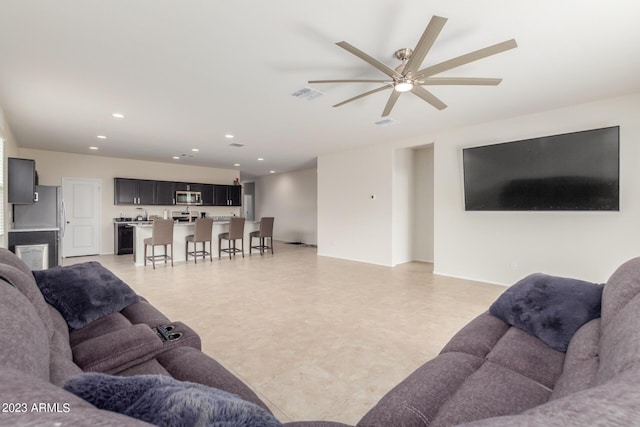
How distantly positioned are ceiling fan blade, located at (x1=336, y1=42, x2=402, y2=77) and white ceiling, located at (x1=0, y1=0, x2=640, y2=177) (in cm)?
26

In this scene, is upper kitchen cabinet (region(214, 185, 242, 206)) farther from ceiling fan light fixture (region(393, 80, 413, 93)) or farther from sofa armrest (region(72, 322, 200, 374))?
sofa armrest (region(72, 322, 200, 374))

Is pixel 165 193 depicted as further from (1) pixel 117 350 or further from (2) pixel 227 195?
(1) pixel 117 350

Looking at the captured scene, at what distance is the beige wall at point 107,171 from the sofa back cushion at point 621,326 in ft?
31.1

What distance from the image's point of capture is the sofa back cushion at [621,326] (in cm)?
77

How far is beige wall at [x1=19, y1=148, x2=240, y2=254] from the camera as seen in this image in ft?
23.6

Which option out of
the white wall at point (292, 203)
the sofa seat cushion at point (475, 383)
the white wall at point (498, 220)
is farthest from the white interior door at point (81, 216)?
the sofa seat cushion at point (475, 383)

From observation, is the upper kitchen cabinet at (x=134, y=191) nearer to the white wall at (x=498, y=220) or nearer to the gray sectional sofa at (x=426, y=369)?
the white wall at (x=498, y=220)

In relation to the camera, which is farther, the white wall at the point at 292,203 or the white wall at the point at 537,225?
the white wall at the point at 292,203

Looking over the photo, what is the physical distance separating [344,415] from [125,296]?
1.64m

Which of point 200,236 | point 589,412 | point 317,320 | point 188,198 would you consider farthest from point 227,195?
point 589,412

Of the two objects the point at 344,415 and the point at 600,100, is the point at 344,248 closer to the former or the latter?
the point at 600,100

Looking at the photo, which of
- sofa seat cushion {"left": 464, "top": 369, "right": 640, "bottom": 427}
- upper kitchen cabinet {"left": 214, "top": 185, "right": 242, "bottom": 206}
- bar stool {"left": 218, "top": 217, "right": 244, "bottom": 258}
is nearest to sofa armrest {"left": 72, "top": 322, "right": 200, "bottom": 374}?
sofa seat cushion {"left": 464, "top": 369, "right": 640, "bottom": 427}

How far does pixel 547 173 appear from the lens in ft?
14.1

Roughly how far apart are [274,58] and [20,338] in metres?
2.74
